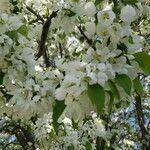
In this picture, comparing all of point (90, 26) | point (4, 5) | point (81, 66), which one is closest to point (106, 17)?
point (90, 26)

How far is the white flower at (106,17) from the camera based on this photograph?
2.42 m

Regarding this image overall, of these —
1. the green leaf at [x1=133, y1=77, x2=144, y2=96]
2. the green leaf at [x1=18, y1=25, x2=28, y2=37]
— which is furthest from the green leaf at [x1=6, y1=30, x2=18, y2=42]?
the green leaf at [x1=133, y1=77, x2=144, y2=96]

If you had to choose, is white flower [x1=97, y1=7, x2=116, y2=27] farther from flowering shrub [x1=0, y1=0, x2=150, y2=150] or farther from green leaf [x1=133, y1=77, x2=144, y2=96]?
green leaf [x1=133, y1=77, x2=144, y2=96]

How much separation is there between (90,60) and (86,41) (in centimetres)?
26

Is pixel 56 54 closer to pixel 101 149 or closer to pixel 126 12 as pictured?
pixel 101 149

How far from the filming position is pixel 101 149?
10.5 m

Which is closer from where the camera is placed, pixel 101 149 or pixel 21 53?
pixel 21 53

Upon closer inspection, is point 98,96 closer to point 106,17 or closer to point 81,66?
point 81,66

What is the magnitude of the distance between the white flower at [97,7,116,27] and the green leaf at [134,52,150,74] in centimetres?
22

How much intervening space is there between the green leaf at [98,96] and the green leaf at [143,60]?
342mm

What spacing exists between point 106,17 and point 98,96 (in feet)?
1.53

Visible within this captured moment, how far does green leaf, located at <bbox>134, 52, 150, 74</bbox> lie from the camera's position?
244 cm

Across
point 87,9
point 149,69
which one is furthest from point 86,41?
point 149,69

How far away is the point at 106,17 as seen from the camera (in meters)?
2.43
